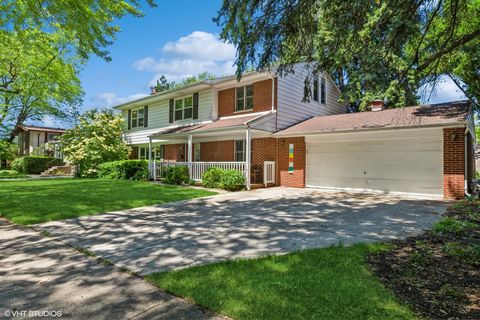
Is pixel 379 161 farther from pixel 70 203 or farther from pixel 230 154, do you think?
pixel 70 203

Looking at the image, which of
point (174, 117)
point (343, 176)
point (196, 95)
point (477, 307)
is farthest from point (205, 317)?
point (174, 117)

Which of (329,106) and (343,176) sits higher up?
(329,106)

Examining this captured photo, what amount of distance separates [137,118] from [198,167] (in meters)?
10.2

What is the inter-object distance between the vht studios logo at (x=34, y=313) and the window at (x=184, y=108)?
53.8 feet

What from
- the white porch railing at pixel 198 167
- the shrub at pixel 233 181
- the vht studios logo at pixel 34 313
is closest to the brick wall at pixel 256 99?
the white porch railing at pixel 198 167

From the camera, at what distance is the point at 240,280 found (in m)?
3.43

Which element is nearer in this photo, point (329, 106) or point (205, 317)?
point (205, 317)

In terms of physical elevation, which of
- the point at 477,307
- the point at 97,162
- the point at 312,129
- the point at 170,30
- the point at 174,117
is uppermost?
the point at 170,30

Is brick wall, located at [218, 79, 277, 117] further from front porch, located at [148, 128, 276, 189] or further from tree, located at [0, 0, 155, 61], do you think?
tree, located at [0, 0, 155, 61]

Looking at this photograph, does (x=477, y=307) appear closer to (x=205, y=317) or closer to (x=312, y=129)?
(x=205, y=317)

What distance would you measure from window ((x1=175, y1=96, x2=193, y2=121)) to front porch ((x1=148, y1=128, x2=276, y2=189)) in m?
1.57

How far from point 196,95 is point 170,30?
20.4 ft

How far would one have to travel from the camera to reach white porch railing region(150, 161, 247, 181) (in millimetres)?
14373

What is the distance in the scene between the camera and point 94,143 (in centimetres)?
2089
